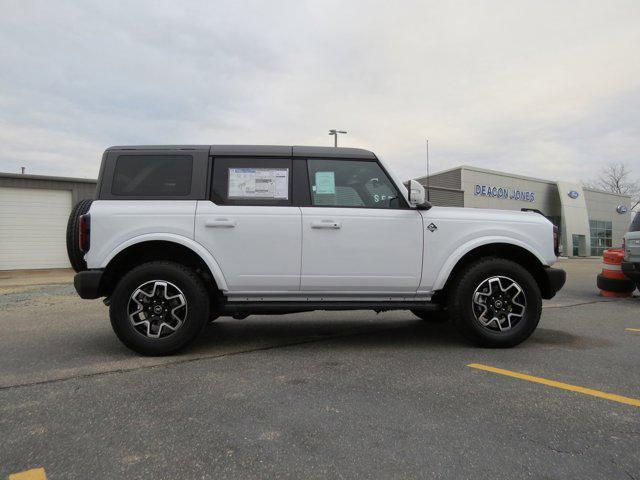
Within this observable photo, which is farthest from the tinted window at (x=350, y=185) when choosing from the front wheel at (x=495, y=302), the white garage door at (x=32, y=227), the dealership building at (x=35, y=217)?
the white garage door at (x=32, y=227)

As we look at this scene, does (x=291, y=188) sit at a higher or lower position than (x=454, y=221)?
higher

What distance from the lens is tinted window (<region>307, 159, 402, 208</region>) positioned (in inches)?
171

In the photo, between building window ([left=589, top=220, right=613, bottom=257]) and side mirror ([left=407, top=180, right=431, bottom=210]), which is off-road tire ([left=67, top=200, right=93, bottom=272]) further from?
building window ([left=589, top=220, right=613, bottom=257])

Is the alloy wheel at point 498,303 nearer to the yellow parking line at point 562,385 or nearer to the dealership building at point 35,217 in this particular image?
the yellow parking line at point 562,385

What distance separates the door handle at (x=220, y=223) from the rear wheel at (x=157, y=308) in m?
0.49

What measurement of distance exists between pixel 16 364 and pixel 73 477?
2420 mm

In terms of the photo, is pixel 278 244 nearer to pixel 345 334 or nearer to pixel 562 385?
pixel 345 334

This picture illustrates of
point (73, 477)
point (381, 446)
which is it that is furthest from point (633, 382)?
point (73, 477)

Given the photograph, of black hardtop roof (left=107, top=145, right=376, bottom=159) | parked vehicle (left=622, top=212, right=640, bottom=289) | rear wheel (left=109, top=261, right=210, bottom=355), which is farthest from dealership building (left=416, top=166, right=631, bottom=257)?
rear wheel (left=109, top=261, right=210, bottom=355)

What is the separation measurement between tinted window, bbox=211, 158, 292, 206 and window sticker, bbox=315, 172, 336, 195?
0.28m

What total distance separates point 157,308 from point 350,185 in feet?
7.08

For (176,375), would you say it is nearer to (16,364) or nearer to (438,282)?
(16,364)

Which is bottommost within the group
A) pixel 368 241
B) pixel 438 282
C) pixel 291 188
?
pixel 438 282

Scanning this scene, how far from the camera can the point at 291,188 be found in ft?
14.2
